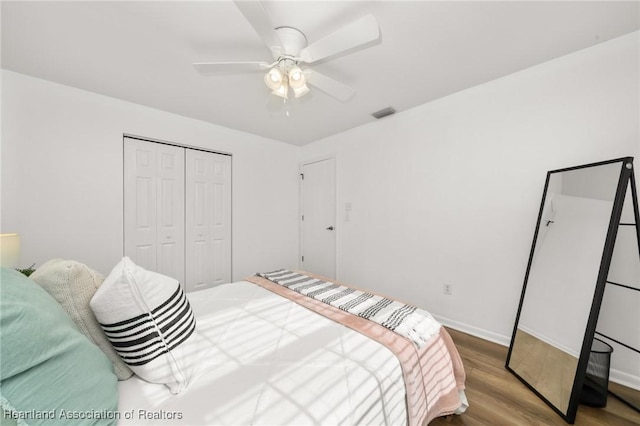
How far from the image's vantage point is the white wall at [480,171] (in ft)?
5.99

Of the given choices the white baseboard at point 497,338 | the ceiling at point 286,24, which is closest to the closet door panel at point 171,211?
the ceiling at point 286,24

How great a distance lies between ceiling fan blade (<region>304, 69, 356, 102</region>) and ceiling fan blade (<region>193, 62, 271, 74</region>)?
31 cm

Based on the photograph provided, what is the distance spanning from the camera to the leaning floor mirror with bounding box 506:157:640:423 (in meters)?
1.47

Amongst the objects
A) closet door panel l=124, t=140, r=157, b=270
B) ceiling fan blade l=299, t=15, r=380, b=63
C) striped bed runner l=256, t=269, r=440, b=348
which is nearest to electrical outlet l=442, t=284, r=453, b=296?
striped bed runner l=256, t=269, r=440, b=348

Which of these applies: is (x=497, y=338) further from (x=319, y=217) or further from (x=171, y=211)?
(x=171, y=211)

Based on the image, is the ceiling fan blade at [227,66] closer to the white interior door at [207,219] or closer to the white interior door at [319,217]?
the white interior door at [207,219]

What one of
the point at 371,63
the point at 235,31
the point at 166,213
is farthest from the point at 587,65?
the point at 166,213

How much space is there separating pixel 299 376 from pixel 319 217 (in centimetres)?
302

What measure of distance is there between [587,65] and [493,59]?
2.11 feet

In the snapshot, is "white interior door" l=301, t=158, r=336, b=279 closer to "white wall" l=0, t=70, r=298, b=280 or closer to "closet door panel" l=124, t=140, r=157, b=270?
"white wall" l=0, t=70, r=298, b=280

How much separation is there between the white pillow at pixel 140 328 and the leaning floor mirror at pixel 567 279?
2088 millimetres

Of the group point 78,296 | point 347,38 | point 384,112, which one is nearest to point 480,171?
point 384,112

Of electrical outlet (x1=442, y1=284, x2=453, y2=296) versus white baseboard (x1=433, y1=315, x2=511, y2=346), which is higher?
electrical outlet (x1=442, y1=284, x2=453, y2=296)

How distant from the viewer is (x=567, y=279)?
5.56ft
